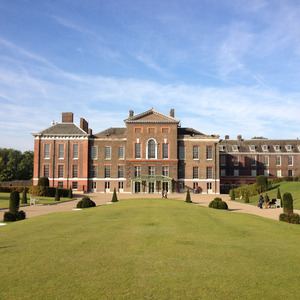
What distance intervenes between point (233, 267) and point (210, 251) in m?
1.84

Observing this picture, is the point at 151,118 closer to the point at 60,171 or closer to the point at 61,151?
the point at 61,151

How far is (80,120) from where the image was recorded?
215 feet

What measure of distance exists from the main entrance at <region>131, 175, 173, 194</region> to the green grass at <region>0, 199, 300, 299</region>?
44.6m

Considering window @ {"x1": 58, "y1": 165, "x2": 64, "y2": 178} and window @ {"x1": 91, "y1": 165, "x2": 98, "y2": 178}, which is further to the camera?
window @ {"x1": 91, "y1": 165, "x2": 98, "y2": 178}


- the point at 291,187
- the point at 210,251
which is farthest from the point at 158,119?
the point at 210,251

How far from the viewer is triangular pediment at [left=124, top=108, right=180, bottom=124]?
6144 cm

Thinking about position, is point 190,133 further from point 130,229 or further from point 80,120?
point 130,229

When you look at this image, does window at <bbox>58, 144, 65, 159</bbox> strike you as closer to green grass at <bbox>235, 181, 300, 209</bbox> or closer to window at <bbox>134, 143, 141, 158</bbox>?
window at <bbox>134, 143, 141, 158</bbox>

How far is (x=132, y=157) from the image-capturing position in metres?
62.2

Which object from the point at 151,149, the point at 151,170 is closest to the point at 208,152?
the point at 151,149

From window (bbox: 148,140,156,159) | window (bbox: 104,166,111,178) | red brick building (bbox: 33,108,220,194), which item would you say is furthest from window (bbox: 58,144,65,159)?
window (bbox: 148,140,156,159)

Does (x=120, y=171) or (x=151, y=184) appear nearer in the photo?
(x=151, y=184)

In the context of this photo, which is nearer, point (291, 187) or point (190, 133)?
point (291, 187)

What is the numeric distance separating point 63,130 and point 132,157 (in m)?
15.4
